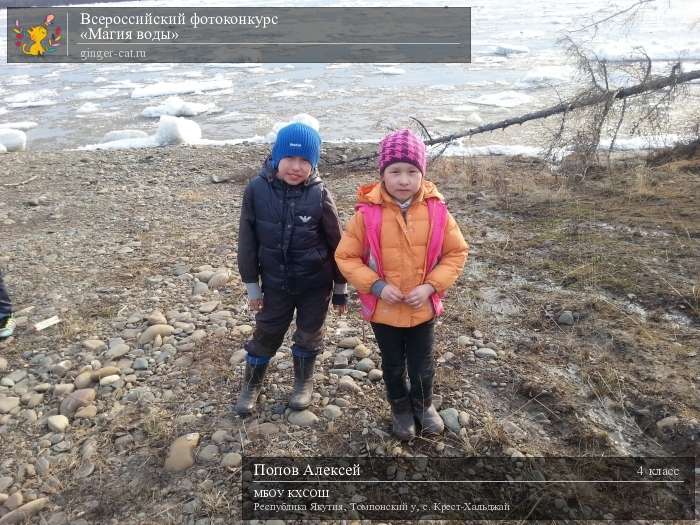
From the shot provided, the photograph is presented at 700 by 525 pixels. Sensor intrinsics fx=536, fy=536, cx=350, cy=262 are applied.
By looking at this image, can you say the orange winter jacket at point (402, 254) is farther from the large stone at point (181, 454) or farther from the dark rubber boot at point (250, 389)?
the large stone at point (181, 454)

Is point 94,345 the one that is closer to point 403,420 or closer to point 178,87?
point 403,420

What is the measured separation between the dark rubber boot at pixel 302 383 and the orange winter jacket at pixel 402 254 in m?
0.65

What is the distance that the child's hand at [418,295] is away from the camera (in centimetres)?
214

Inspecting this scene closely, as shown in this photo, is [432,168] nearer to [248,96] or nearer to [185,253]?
[185,253]

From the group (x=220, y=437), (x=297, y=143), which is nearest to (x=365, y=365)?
(x=220, y=437)

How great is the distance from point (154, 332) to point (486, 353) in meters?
2.07

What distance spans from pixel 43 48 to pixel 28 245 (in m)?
22.5

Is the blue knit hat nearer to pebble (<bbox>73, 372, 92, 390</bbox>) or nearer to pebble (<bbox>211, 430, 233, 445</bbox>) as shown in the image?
pebble (<bbox>211, 430, 233, 445</bbox>)

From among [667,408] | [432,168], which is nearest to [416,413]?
[667,408]

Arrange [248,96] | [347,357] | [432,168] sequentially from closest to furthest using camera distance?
[347,357]
[432,168]
[248,96]

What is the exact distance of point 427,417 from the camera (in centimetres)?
254

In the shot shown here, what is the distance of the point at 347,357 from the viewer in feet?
10.4

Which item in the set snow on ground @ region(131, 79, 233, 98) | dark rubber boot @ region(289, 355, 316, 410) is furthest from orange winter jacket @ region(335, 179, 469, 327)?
snow on ground @ region(131, 79, 233, 98)

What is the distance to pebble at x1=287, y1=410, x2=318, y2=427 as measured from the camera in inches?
104
